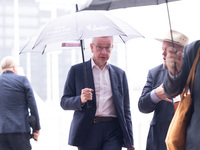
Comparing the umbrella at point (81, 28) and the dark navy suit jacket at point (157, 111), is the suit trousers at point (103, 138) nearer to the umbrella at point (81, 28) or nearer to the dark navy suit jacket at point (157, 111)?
the dark navy suit jacket at point (157, 111)

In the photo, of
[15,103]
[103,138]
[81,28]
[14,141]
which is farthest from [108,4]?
[14,141]

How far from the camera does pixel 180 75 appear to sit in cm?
220

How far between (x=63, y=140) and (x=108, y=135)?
11.7 ft

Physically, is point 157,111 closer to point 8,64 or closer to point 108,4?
point 108,4

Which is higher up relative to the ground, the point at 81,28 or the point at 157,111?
the point at 81,28

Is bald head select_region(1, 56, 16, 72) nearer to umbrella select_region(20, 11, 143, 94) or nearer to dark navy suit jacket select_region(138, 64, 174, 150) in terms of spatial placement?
umbrella select_region(20, 11, 143, 94)

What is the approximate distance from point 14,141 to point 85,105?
5.76ft

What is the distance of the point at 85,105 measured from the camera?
12.4 feet

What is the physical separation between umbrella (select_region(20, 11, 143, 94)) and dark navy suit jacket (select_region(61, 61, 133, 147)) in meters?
0.47

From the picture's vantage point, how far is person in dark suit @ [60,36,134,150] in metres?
3.74

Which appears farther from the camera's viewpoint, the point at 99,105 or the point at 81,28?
the point at 99,105

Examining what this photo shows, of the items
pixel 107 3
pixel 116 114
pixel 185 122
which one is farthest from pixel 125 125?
pixel 185 122

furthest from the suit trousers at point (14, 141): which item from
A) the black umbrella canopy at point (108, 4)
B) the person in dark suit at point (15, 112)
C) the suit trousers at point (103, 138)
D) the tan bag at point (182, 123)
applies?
the tan bag at point (182, 123)

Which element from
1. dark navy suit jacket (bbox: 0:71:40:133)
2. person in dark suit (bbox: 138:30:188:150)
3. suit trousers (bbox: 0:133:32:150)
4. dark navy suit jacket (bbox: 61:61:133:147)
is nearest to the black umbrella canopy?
person in dark suit (bbox: 138:30:188:150)
